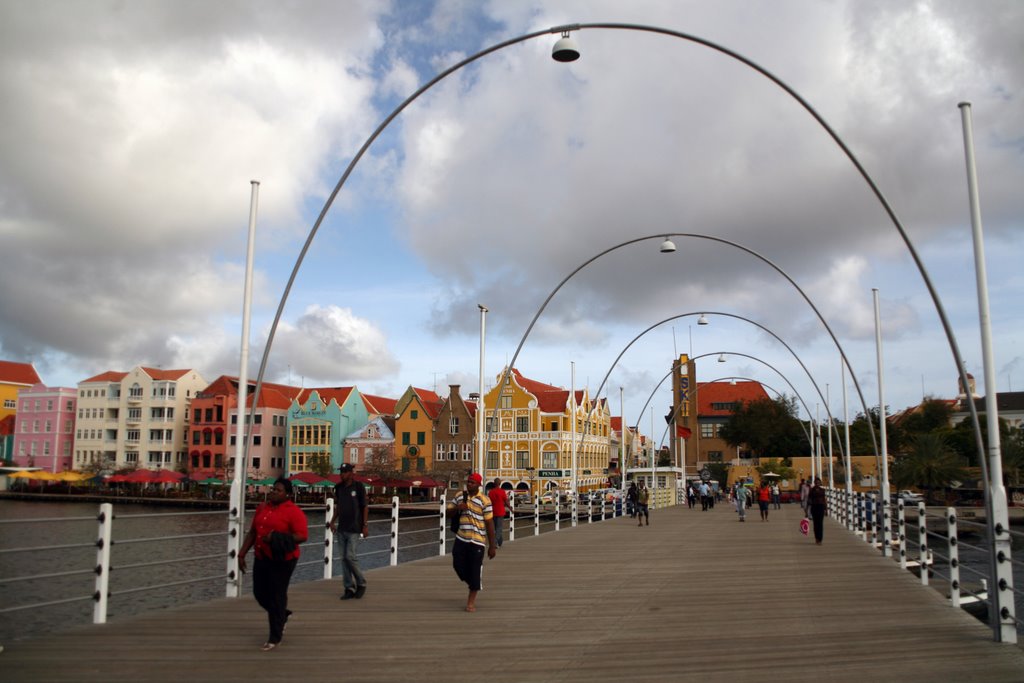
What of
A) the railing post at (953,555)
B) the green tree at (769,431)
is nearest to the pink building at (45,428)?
the green tree at (769,431)

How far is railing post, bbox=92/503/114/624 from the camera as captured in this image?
8469 mm

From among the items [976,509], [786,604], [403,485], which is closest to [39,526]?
[403,485]

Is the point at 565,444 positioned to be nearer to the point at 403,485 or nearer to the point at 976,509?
the point at 403,485

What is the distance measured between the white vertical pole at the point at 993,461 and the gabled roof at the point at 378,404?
8120 centimetres

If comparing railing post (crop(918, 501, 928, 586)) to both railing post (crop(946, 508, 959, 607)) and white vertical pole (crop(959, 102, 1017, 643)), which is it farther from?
white vertical pole (crop(959, 102, 1017, 643))

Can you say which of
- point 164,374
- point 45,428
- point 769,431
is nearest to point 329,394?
point 164,374

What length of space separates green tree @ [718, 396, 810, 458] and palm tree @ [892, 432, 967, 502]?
2705 cm

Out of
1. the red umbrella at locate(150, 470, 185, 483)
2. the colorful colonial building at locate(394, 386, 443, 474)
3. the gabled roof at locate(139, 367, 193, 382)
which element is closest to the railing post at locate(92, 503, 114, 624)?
the red umbrella at locate(150, 470, 185, 483)

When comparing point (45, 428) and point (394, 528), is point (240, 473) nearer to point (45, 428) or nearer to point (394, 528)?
point (394, 528)

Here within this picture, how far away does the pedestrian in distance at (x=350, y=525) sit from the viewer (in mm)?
10836

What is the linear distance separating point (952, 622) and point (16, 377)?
121103 mm

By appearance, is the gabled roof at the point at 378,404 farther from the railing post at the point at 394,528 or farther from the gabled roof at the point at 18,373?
the railing post at the point at 394,528

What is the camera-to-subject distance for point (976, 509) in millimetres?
61500

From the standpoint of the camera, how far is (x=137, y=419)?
8562 cm
